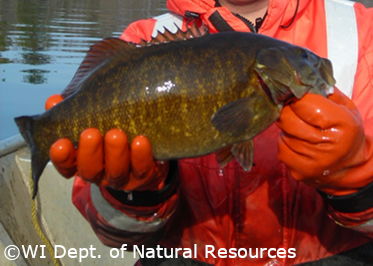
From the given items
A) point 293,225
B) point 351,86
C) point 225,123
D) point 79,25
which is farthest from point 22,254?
point 79,25

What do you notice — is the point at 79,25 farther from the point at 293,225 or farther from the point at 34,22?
the point at 293,225

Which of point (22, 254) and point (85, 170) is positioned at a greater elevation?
point (85, 170)

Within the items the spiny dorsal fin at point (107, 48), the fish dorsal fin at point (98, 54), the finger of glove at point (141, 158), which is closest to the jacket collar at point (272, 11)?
the spiny dorsal fin at point (107, 48)

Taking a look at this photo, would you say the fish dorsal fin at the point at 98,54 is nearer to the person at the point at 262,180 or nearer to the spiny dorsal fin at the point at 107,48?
the spiny dorsal fin at the point at 107,48

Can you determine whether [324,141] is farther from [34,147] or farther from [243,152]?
[34,147]

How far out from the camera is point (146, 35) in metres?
2.80

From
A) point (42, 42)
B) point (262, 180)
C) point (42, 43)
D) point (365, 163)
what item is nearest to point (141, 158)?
point (262, 180)

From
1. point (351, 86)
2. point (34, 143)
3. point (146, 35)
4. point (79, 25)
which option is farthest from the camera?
point (79, 25)

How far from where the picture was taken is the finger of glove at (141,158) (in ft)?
5.66

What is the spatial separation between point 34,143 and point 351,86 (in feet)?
5.57

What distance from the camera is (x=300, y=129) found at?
A: 71.5 inches

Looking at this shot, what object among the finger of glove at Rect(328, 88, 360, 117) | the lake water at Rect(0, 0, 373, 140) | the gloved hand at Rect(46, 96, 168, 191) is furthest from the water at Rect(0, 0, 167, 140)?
the finger of glove at Rect(328, 88, 360, 117)

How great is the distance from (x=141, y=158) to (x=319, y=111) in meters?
0.71

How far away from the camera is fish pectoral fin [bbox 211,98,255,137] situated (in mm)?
1711
